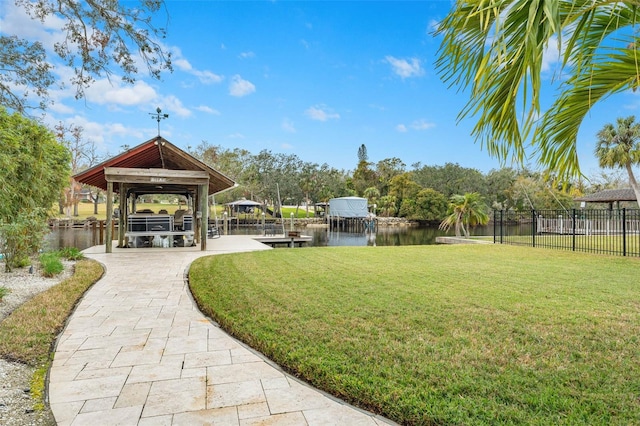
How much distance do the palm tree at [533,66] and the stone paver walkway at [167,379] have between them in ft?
6.04

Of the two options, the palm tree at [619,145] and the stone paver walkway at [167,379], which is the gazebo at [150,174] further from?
the palm tree at [619,145]

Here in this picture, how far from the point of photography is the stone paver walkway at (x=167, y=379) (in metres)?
2.22

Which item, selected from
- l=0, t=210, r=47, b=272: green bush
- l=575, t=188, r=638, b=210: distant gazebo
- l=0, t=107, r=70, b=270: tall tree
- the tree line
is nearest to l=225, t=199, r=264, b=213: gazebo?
the tree line

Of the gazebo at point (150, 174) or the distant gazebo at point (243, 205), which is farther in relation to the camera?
the distant gazebo at point (243, 205)

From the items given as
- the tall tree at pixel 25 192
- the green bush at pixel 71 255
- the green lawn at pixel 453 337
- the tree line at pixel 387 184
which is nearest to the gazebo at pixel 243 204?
the tree line at pixel 387 184

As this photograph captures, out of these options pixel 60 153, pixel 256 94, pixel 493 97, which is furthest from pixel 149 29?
pixel 256 94

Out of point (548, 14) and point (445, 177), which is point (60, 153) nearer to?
point (548, 14)

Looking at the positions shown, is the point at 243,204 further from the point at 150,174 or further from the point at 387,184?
the point at 387,184

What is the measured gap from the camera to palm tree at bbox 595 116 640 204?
794 inches

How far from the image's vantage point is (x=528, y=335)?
3395 mm

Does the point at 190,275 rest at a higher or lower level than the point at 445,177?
lower

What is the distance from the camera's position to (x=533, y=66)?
138 centimetres

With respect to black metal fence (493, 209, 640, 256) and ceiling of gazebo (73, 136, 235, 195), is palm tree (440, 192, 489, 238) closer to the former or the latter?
black metal fence (493, 209, 640, 256)

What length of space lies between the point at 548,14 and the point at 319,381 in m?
2.42
